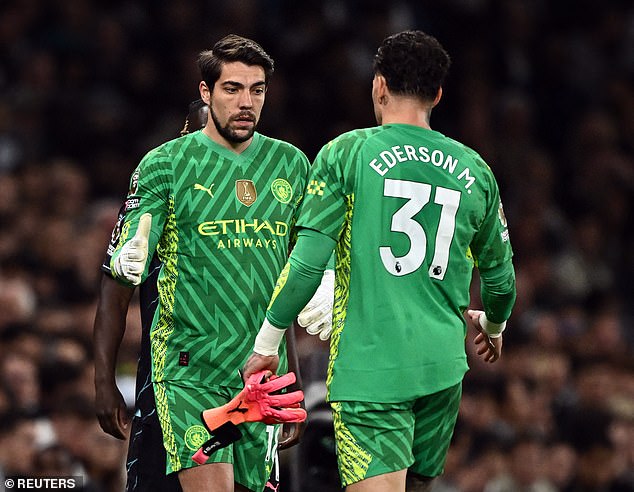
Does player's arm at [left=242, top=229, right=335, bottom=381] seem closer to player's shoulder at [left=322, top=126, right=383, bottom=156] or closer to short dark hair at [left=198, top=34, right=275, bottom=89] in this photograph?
player's shoulder at [left=322, top=126, right=383, bottom=156]

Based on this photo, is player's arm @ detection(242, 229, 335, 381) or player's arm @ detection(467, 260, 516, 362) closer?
player's arm @ detection(242, 229, 335, 381)

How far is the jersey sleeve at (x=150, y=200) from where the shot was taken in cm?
566

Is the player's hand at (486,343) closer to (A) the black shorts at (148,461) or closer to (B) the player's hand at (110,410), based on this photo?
(A) the black shorts at (148,461)

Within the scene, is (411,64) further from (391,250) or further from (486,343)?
(486,343)

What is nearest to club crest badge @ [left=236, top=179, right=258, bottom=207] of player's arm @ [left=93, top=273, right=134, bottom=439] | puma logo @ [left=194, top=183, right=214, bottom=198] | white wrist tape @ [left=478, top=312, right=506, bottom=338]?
puma logo @ [left=194, top=183, right=214, bottom=198]

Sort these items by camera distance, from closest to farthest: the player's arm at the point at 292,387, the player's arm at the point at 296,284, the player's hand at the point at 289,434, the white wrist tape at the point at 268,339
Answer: the player's arm at the point at 296,284
the white wrist tape at the point at 268,339
the player's arm at the point at 292,387
the player's hand at the point at 289,434

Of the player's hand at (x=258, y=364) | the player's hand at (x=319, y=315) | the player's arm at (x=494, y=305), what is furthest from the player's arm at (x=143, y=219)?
the player's arm at (x=494, y=305)

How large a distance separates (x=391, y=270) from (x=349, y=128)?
7.03m

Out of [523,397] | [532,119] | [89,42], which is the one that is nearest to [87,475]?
[523,397]

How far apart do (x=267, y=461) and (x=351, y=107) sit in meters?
6.61

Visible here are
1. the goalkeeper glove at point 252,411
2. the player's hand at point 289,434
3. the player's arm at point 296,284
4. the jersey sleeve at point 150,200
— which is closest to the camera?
the player's arm at point 296,284

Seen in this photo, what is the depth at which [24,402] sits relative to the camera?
27.9 feet

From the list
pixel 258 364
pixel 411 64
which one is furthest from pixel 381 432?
pixel 411 64

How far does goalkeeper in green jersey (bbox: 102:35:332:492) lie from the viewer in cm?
569
